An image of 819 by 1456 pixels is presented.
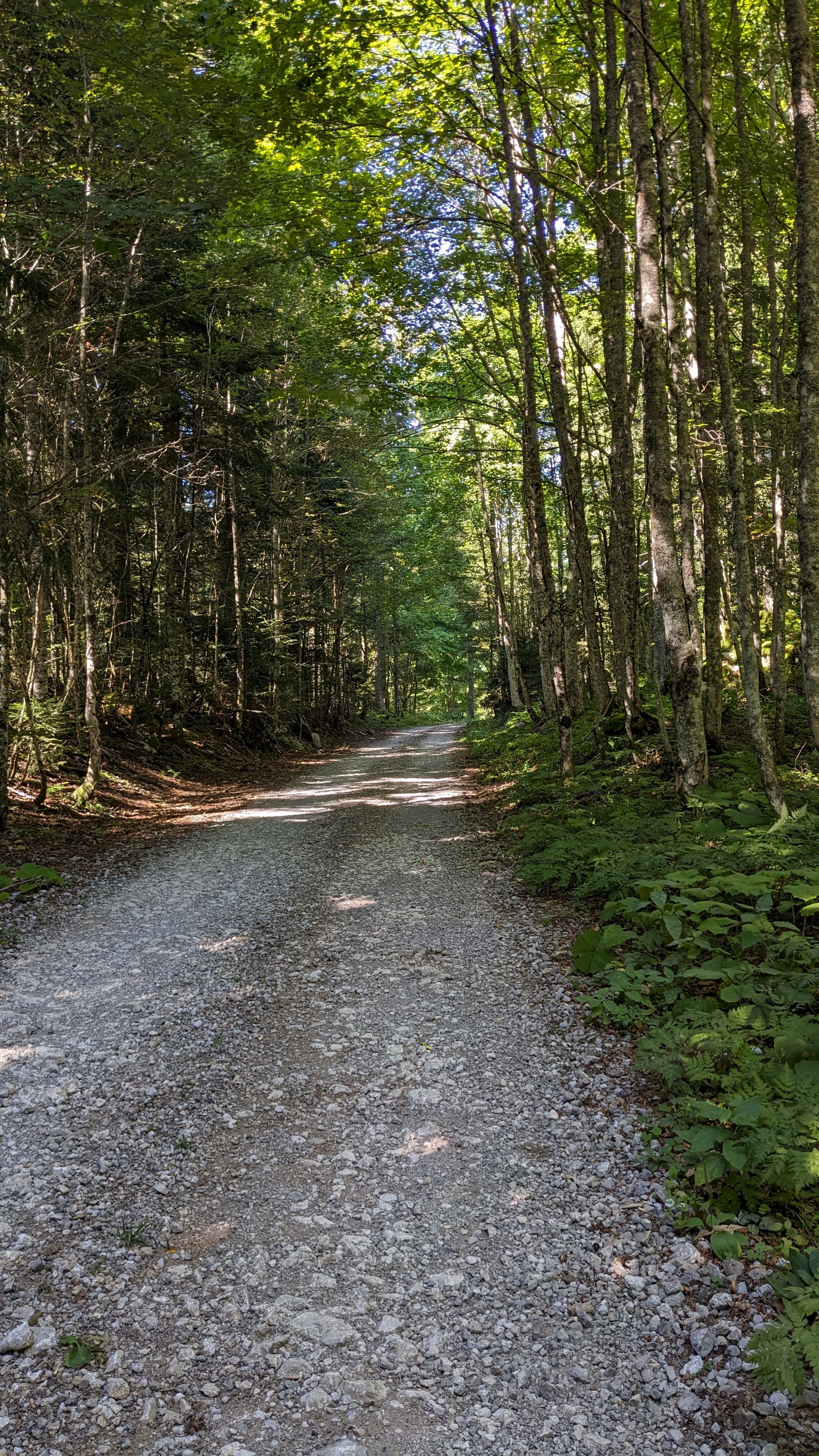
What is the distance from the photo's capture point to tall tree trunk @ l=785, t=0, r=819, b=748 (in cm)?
605

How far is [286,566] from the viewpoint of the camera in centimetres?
2386

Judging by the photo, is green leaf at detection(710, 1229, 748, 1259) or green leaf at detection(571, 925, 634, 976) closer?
green leaf at detection(710, 1229, 748, 1259)

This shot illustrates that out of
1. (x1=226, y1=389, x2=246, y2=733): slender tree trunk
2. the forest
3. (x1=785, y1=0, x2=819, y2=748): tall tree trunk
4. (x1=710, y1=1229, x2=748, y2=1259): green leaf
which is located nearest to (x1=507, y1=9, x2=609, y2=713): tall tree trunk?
the forest

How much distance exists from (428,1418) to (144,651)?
15987 millimetres

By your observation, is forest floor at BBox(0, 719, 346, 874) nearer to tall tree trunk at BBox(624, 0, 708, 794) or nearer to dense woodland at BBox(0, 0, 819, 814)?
dense woodland at BBox(0, 0, 819, 814)

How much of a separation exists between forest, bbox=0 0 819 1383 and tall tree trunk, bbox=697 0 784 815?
1.7 inches

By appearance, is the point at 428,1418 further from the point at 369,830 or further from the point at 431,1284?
the point at 369,830

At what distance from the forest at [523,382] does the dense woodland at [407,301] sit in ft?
0.28

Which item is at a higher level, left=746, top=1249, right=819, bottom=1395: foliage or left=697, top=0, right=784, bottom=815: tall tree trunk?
left=697, top=0, right=784, bottom=815: tall tree trunk

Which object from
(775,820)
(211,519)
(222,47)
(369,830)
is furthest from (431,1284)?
(211,519)

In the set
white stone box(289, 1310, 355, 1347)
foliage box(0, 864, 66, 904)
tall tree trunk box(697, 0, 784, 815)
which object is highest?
tall tree trunk box(697, 0, 784, 815)

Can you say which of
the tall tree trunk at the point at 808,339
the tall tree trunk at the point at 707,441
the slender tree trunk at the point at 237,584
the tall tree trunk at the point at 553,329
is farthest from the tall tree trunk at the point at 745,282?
the slender tree trunk at the point at 237,584

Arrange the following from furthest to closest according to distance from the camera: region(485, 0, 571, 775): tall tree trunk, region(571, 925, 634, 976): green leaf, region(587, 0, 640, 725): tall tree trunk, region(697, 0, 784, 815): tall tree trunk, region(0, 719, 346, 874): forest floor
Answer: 1. region(485, 0, 571, 775): tall tree trunk
2. region(587, 0, 640, 725): tall tree trunk
3. region(0, 719, 346, 874): forest floor
4. region(697, 0, 784, 815): tall tree trunk
5. region(571, 925, 634, 976): green leaf

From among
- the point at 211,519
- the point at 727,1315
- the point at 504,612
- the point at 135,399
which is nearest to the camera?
the point at 727,1315
